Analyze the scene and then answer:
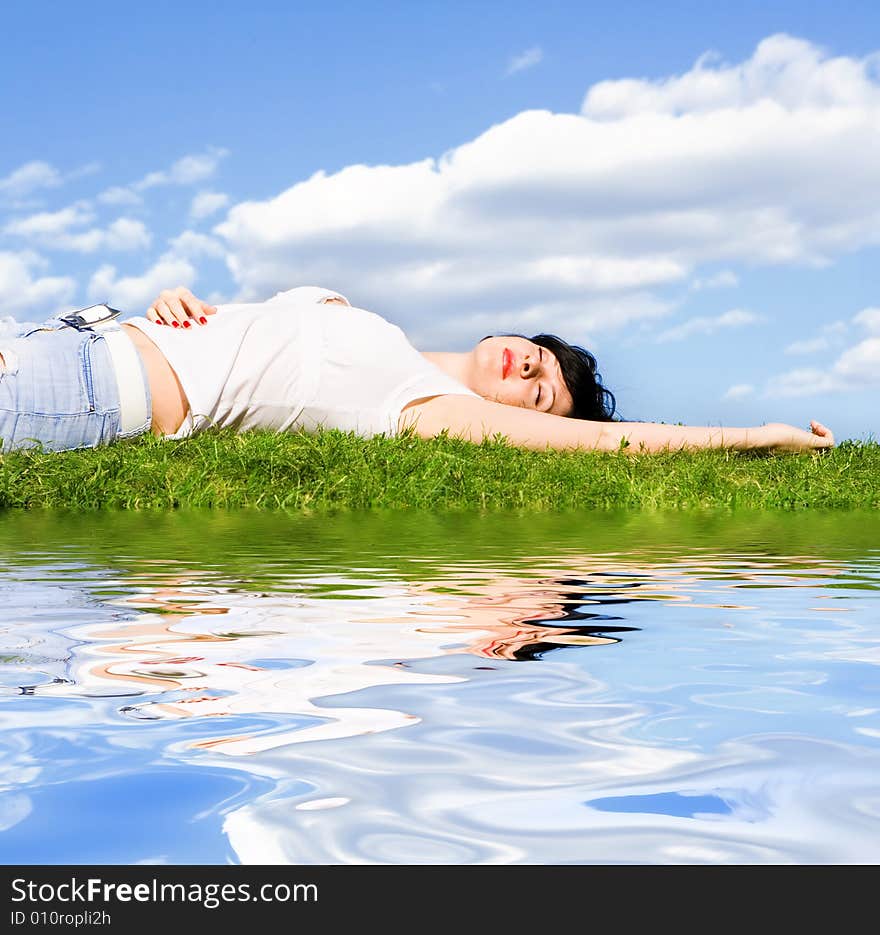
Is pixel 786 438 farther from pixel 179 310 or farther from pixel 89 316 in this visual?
pixel 89 316

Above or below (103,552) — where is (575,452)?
above

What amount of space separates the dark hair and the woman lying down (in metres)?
0.10

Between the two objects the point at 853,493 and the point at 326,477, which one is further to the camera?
the point at 853,493

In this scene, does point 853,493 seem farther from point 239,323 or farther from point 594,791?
point 594,791

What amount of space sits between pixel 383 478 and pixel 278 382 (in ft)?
3.80

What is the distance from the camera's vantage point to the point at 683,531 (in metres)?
4.25

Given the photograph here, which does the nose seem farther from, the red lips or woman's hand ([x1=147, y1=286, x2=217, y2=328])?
woman's hand ([x1=147, y1=286, x2=217, y2=328])

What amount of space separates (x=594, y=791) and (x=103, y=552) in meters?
2.58

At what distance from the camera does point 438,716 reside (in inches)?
55.4

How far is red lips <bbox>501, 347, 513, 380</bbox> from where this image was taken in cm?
733

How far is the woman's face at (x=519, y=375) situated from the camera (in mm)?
7344

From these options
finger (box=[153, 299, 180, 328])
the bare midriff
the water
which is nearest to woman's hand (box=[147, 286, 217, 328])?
finger (box=[153, 299, 180, 328])

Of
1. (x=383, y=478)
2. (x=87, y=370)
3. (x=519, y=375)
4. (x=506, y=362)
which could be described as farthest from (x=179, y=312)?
(x=519, y=375)
